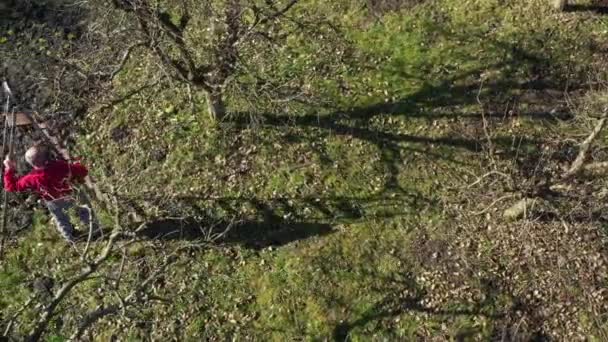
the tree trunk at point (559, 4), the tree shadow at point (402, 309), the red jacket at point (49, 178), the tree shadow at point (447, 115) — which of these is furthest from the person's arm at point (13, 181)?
the tree trunk at point (559, 4)

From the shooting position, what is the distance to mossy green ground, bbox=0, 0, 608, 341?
7.95 m

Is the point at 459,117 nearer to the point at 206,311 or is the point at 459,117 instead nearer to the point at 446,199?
the point at 446,199

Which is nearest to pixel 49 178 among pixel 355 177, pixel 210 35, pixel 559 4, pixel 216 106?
pixel 216 106

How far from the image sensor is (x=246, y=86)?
921 centimetres

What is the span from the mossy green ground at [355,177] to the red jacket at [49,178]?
137 cm

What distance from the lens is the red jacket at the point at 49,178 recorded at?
7422 millimetres

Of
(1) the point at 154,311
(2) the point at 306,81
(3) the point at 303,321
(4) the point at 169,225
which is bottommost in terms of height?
(3) the point at 303,321

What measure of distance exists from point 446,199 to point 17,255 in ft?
21.9

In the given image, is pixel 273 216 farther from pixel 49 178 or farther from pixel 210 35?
pixel 210 35

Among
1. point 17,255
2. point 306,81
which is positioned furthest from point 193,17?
point 17,255

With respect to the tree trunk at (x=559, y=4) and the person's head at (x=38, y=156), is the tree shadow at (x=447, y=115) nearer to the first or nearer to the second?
the tree trunk at (x=559, y=4)

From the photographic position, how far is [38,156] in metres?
7.28

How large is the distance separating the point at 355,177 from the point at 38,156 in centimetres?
458

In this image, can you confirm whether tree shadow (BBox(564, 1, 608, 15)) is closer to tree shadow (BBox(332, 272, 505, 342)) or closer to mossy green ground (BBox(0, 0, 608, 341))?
mossy green ground (BBox(0, 0, 608, 341))
